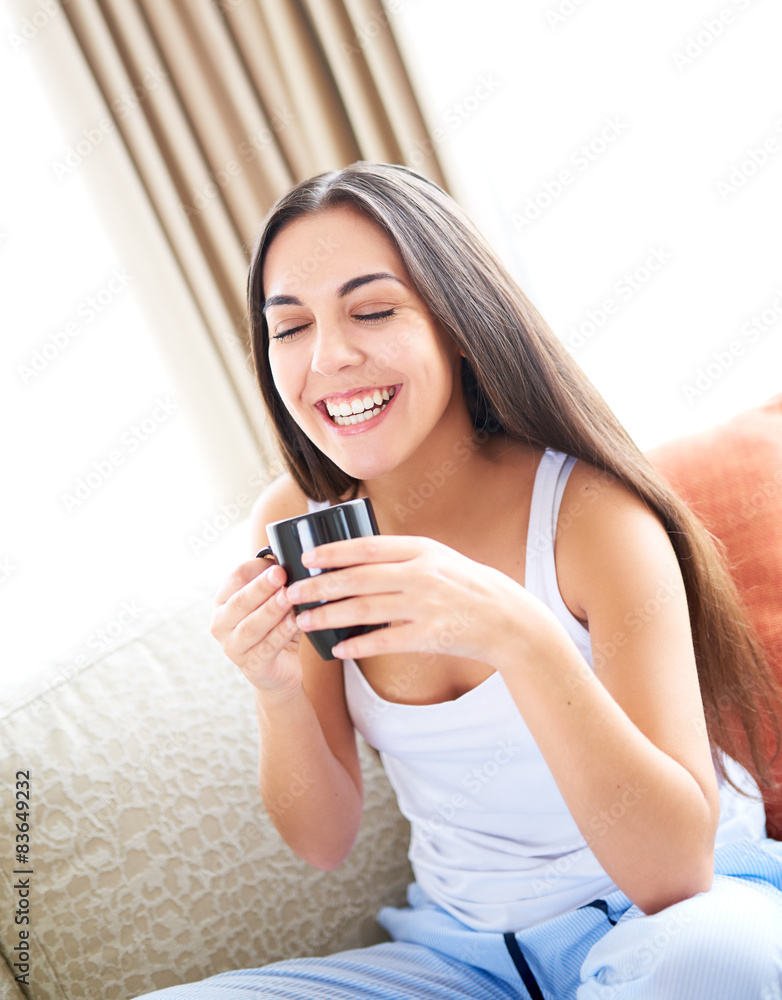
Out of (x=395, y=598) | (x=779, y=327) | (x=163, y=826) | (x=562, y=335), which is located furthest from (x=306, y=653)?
(x=779, y=327)

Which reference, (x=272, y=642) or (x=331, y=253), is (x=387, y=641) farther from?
(x=331, y=253)

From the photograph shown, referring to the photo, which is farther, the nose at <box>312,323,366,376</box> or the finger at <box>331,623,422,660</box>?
the nose at <box>312,323,366,376</box>

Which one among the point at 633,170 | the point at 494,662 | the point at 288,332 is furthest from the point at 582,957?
the point at 633,170

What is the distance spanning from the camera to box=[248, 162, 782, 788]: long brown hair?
121cm

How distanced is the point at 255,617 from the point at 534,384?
21.8 inches

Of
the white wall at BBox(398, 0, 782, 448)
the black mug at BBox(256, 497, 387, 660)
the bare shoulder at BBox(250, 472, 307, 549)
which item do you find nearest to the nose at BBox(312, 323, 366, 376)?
the black mug at BBox(256, 497, 387, 660)

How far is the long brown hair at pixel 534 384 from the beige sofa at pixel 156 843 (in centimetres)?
66

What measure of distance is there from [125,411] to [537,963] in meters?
1.91

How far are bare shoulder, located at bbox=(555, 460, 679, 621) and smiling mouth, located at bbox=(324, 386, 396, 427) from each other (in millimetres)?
306

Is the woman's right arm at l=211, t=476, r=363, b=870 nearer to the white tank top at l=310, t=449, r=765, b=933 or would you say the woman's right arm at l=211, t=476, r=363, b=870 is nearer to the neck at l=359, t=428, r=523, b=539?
the white tank top at l=310, t=449, r=765, b=933

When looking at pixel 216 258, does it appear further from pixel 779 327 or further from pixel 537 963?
pixel 537 963

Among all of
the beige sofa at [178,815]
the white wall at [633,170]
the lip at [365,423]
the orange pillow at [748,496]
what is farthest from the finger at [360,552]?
the white wall at [633,170]

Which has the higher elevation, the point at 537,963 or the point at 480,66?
the point at 480,66

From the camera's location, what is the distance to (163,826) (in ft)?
4.49
